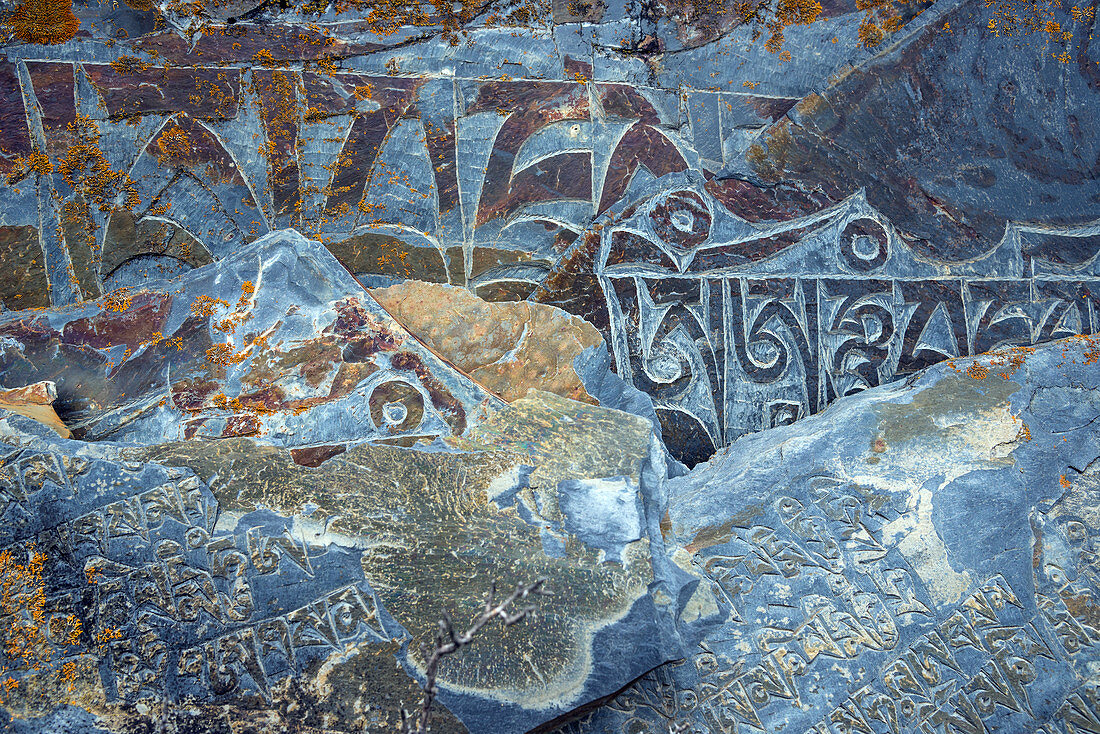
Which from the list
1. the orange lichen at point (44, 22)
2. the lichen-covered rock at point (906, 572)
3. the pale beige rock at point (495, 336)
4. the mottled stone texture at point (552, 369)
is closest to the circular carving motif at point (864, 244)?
the mottled stone texture at point (552, 369)

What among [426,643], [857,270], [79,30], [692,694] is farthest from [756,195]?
[79,30]

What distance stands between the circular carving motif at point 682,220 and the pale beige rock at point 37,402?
2.11 meters

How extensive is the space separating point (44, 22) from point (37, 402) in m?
1.54

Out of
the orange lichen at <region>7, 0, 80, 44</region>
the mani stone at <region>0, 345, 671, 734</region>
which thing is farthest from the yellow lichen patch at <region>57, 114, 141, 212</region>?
the mani stone at <region>0, 345, 671, 734</region>

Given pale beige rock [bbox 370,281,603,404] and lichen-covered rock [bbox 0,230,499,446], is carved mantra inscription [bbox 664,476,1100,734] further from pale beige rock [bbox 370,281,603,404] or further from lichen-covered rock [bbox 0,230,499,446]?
lichen-covered rock [bbox 0,230,499,446]

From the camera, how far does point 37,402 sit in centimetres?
213

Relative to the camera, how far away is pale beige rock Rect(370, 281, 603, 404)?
262 centimetres

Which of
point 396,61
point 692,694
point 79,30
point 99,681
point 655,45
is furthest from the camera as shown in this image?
point 655,45

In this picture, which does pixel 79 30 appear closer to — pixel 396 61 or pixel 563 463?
pixel 396 61

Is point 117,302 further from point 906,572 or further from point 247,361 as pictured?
point 906,572

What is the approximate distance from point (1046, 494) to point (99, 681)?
2.62 m

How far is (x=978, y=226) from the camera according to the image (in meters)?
2.92

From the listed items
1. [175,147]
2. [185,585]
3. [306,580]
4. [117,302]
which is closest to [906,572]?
[306,580]

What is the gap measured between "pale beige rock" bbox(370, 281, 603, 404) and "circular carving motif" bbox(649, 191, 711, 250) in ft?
1.80
